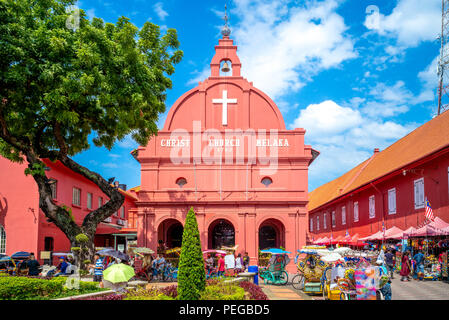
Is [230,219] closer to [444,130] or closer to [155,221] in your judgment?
[155,221]

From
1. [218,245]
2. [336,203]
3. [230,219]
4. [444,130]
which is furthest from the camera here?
[336,203]

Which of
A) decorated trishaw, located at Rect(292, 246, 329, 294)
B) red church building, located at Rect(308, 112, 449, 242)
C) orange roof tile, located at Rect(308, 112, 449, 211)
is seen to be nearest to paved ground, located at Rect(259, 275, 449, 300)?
decorated trishaw, located at Rect(292, 246, 329, 294)

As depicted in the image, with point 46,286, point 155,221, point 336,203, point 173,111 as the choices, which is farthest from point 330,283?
point 336,203

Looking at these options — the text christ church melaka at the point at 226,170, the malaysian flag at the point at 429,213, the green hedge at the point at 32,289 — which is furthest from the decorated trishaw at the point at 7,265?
the malaysian flag at the point at 429,213

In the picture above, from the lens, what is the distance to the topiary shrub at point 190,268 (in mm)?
10078

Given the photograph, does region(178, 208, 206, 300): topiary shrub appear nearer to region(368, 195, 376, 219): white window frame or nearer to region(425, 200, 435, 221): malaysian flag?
region(425, 200, 435, 221): malaysian flag

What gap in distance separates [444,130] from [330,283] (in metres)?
14.3

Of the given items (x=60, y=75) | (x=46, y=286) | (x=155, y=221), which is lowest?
(x=46, y=286)

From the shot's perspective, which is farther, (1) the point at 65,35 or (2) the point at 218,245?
(2) the point at 218,245

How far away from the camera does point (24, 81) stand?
49.7ft

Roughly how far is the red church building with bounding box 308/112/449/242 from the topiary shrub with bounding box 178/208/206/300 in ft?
44.0

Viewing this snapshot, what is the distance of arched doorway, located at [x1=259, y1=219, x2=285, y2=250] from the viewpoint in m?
28.6

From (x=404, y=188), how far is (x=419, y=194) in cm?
192

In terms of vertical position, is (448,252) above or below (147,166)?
below
